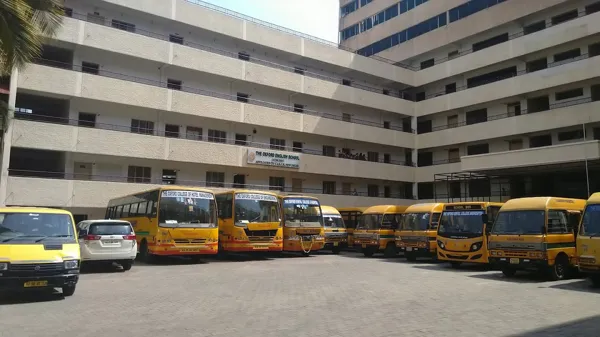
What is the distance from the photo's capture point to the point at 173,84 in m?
33.2

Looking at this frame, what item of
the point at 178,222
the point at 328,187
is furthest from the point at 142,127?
the point at 328,187

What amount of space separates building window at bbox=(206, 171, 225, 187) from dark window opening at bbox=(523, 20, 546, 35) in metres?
26.1

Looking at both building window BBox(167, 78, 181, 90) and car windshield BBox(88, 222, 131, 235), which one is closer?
car windshield BBox(88, 222, 131, 235)

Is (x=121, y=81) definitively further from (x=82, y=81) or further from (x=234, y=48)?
(x=234, y=48)

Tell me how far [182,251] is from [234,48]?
865 inches

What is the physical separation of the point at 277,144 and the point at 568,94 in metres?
21.7

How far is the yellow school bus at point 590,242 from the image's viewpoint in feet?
39.4

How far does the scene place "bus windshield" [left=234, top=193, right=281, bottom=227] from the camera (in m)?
20.3

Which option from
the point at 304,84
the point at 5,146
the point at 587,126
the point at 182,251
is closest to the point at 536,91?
the point at 587,126

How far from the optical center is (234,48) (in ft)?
119

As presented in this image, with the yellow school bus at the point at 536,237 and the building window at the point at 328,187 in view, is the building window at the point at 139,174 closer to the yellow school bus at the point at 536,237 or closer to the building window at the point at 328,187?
the building window at the point at 328,187

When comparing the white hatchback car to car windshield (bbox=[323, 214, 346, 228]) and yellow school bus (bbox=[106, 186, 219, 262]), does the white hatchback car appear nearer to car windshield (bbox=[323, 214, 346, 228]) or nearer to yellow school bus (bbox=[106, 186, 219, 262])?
yellow school bus (bbox=[106, 186, 219, 262])

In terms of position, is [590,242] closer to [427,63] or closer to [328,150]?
[328,150]

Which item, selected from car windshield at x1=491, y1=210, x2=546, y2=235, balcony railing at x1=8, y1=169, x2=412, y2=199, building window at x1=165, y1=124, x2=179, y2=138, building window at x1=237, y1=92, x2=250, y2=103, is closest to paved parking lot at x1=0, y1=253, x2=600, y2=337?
car windshield at x1=491, y1=210, x2=546, y2=235
